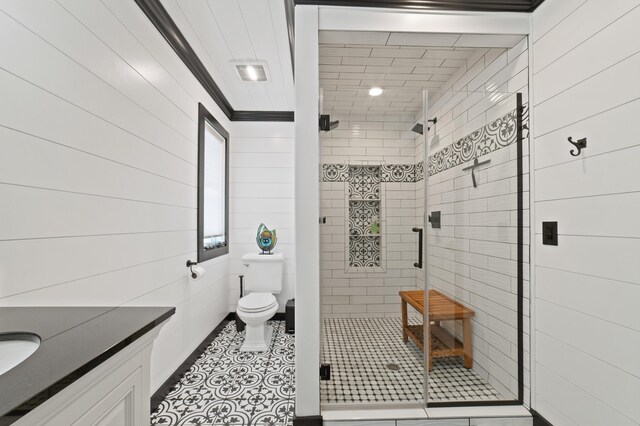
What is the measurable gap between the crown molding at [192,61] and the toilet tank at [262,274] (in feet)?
5.36

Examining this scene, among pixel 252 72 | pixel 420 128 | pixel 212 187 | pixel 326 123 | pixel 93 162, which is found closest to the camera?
pixel 93 162

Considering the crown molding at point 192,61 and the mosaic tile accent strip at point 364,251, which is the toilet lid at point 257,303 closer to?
the mosaic tile accent strip at point 364,251

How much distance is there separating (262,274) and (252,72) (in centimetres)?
198

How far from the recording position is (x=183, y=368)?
2205 millimetres

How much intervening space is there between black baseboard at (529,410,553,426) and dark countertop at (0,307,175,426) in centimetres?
198

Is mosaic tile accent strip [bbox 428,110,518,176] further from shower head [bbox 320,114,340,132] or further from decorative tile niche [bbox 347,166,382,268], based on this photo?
shower head [bbox 320,114,340,132]

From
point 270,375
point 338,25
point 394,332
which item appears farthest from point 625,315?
point 270,375

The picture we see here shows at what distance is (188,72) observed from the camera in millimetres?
2287

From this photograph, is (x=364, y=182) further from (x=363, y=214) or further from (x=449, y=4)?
(x=449, y=4)

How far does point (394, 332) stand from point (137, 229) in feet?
5.99

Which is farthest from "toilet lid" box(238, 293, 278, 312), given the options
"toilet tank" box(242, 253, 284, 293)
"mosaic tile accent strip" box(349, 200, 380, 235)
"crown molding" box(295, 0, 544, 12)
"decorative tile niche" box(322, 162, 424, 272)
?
"crown molding" box(295, 0, 544, 12)

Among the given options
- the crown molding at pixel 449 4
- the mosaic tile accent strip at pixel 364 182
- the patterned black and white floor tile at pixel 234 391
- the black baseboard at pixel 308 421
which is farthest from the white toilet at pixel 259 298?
the crown molding at pixel 449 4

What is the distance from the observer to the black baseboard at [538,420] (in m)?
1.57

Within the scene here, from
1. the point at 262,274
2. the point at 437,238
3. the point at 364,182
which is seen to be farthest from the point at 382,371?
the point at 262,274
